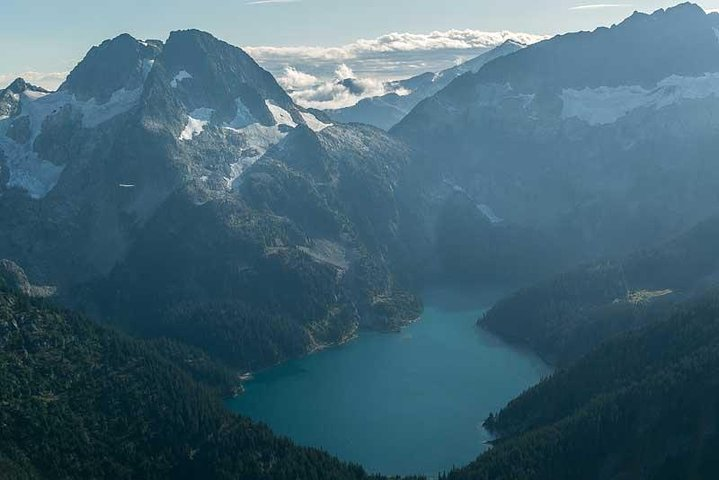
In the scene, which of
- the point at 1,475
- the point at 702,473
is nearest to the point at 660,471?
the point at 702,473

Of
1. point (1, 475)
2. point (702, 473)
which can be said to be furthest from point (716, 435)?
point (1, 475)

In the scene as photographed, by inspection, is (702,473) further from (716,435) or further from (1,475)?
(1,475)

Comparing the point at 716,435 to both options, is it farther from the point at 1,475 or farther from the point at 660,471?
the point at 1,475

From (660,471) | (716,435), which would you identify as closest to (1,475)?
(660,471)

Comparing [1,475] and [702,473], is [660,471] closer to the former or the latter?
[702,473]
